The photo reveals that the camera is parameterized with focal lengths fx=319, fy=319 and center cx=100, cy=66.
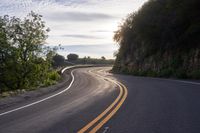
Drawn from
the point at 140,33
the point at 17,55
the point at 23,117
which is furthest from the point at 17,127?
the point at 140,33

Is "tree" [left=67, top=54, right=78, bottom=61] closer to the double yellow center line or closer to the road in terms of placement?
the road

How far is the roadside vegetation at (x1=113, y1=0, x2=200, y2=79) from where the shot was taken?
2755 centimetres

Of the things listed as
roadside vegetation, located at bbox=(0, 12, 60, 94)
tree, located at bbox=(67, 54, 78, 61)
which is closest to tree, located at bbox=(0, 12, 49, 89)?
roadside vegetation, located at bbox=(0, 12, 60, 94)

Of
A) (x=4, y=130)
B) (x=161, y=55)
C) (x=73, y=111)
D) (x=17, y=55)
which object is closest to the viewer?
(x=4, y=130)

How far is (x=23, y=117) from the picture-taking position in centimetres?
923

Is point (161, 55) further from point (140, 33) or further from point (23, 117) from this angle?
point (23, 117)

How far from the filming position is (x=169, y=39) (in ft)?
107

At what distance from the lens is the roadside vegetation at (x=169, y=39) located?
27547 millimetres

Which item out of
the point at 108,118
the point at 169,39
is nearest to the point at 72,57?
the point at 169,39

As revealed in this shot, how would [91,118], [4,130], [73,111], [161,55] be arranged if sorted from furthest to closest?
[161,55] → [73,111] → [91,118] → [4,130]

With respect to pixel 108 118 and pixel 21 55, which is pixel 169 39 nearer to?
pixel 21 55

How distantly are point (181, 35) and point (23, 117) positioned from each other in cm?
2338

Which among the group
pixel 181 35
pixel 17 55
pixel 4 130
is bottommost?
pixel 4 130

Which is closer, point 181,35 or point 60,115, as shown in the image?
point 60,115
